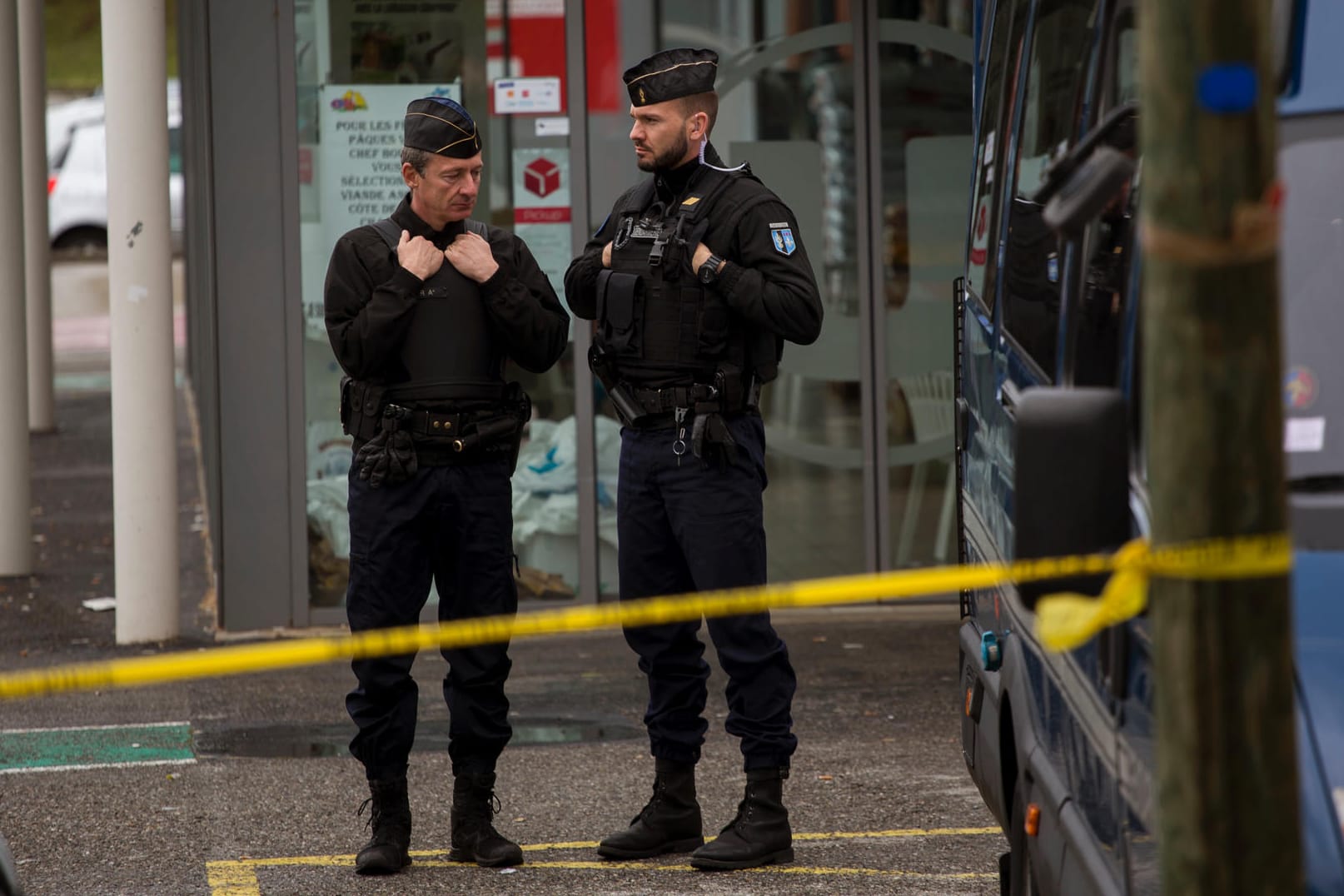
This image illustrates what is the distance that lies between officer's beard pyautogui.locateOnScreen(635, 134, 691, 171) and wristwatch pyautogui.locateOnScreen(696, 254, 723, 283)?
0.31 meters

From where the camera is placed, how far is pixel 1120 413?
2381 millimetres

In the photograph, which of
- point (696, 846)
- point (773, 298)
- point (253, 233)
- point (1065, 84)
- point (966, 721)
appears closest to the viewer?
point (1065, 84)

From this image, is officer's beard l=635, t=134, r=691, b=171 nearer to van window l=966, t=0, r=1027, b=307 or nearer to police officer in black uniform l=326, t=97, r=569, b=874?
police officer in black uniform l=326, t=97, r=569, b=874

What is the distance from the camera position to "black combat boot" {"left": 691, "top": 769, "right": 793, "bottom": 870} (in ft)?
16.4

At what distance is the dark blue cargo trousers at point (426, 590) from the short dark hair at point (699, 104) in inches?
42.4

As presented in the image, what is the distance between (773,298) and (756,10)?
392 centimetres

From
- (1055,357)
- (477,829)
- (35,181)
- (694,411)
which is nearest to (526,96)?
(694,411)

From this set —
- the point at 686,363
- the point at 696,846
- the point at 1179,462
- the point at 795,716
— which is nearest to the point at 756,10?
the point at 795,716

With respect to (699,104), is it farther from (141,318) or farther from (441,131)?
(141,318)

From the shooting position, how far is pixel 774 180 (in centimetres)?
852

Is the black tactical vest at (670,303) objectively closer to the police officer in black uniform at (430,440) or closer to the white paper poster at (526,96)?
the police officer in black uniform at (430,440)

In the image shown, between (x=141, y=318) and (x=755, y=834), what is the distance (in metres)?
4.09

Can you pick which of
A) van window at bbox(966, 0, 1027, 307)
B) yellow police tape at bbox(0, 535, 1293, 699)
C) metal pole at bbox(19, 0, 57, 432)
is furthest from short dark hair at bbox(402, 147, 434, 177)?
metal pole at bbox(19, 0, 57, 432)

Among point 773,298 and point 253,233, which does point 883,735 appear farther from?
point 253,233
